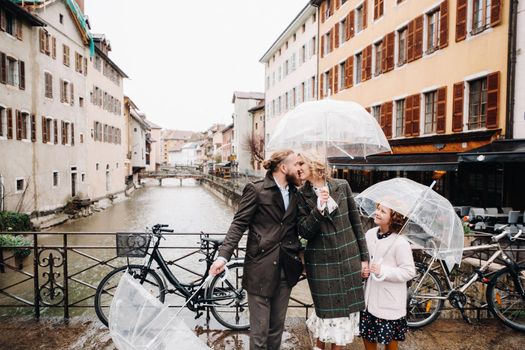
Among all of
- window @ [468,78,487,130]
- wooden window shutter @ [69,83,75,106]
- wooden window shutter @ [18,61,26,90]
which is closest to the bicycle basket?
window @ [468,78,487,130]

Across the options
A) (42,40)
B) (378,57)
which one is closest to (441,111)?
(378,57)

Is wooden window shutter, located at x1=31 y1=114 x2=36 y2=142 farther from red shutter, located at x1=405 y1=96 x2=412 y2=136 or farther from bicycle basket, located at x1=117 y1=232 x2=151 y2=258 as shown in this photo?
bicycle basket, located at x1=117 y1=232 x2=151 y2=258

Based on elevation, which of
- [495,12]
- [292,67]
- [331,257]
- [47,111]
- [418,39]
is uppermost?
[292,67]

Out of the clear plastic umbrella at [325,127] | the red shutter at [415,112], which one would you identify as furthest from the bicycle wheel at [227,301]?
the red shutter at [415,112]

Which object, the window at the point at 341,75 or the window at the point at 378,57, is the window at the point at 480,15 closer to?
the window at the point at 378,57

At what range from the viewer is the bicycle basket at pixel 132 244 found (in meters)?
4.12

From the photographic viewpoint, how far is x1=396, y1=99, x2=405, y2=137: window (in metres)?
16.8

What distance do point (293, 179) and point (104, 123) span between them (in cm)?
3328

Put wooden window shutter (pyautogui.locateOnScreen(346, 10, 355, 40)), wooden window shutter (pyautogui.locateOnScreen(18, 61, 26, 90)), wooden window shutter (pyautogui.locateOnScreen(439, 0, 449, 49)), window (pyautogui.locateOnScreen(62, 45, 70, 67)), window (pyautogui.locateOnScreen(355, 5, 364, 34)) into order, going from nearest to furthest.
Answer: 1. wooden window shutter (pyautogui.locateOnScreen(439, 0, 449, 49))
2. wooden window shutter (pyautogui.locateOnScreen(18, 61, 26, 90))
3. window (pyautogui.locateOnScreen(355, 5, 364, 34))
4. wooden window shutter (pyautogui.locateOnScreen(346, 10, 355, 40))
5. window (pyautogui.locateOnScreen(62, 45, 70, 67))

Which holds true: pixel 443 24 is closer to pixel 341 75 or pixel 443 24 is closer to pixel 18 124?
pixel 341 75

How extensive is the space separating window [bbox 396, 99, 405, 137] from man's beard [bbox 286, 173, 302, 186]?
49.0 feet

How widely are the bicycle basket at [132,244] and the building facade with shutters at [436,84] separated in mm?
7484

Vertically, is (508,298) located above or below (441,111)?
below

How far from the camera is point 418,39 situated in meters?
15.5
